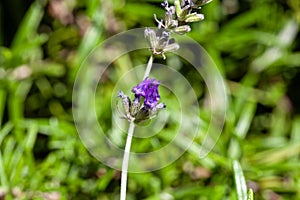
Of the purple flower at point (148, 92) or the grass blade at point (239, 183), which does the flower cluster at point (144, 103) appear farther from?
the grass blade at point (239, 183)

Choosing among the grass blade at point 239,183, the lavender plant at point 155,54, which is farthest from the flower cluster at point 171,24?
the grass blade at point 239,183

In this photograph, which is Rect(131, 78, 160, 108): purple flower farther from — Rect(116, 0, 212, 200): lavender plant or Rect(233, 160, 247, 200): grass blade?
Rect(233, 160, 247, 200): grass blade

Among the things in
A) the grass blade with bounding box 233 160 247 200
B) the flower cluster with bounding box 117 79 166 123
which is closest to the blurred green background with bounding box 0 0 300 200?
the grass blade with bounding box 233 160 247 200

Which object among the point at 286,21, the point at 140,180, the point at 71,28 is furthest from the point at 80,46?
the point at 286,21

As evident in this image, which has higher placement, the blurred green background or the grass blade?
the blurred green background

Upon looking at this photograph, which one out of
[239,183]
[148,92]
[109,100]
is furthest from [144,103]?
[109,100]

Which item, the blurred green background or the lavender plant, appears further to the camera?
the blurred green background

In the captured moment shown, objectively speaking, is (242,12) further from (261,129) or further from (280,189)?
(280,189)
